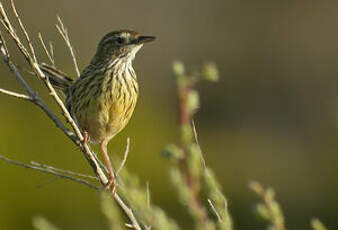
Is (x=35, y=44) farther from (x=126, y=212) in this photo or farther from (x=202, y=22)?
(x=126, y=212)

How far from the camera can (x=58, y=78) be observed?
620 cm

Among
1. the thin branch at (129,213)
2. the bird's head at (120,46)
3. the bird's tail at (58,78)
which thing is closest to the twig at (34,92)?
the thin branch at (129,213)

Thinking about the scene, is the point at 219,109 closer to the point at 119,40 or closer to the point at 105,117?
the point at 119,40

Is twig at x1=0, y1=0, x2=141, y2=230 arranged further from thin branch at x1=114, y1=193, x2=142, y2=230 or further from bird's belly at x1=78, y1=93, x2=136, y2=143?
Answer: bird's belly at x1=78, y1=93, x2=136, y2=143

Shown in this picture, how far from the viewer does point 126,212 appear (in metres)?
4.55

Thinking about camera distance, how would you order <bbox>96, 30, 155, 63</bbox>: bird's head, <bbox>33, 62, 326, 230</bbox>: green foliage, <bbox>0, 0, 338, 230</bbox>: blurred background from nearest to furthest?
1. <bbox>33, 62, 326, 230</bbox>: green foliage
2. <bbox>96, 30, 155, 63</bbox>: bird's head
3. <bbox>0, 0, 338, 230</bbox>: blurred background

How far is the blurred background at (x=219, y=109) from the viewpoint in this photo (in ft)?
40.6

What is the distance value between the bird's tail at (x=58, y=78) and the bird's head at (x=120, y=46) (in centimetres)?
27

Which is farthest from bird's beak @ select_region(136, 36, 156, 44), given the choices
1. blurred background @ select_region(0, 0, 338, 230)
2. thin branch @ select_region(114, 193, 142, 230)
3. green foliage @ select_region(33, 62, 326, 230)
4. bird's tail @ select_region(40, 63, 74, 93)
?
blurred background @ select_region(0, 0, 338, 230)

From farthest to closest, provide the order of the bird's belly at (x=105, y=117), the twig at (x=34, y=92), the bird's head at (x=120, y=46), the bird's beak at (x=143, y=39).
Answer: the bird's head at (x=120, y=46), the bird's belly at (x=105, y=117), the bird's beak at (x=143, y=39), the twig at (x=34, y=92)

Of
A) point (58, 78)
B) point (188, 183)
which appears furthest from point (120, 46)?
point (188, 183)

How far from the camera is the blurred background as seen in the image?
12375 millimetres

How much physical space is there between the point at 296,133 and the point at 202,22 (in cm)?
733

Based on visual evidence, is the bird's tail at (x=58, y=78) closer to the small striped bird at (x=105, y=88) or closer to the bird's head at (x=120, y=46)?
the small striped bird at (x=105, y=88)
